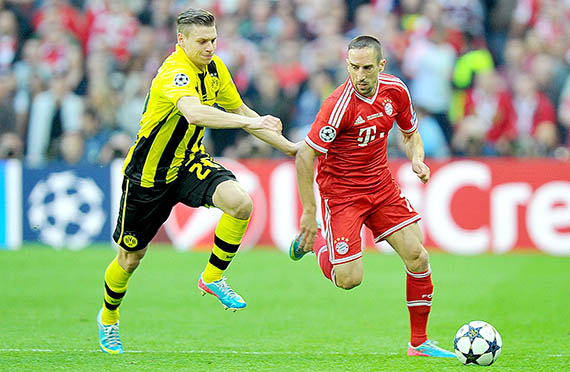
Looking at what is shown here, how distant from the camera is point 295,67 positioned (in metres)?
15.3

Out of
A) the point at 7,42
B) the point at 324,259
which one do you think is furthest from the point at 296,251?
the point at 7,42

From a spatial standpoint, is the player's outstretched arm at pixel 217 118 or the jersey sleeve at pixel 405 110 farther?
the jersey sleeve at pixel 405 110

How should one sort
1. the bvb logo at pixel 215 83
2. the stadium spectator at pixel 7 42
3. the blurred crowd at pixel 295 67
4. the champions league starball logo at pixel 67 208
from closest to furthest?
the bvb logo at pixel 215 83 → the champions league starball logo at pixel 67 208 → the blurred crowd at pixel 295 67 → the stadium spectator at pixel 7 42

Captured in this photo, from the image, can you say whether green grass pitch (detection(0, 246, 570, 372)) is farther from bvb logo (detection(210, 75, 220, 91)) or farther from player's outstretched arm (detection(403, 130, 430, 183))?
bvb logo (detection(210, 75, 220, 91))

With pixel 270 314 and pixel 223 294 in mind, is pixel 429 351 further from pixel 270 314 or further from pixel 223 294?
pixel 270 314

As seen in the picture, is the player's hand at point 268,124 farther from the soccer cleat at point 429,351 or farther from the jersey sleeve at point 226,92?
the soccer cleat at point 429,351

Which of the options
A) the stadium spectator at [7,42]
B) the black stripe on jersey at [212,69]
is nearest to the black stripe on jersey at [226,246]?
the black stripe on jersey at [212,69]

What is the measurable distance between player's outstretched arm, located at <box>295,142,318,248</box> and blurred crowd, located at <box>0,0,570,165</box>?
725 centimetres

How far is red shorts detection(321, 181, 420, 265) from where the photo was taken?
7.39 metres

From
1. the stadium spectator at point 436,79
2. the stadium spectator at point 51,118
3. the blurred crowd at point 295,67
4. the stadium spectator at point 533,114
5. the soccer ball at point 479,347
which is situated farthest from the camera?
the stadium spectator at point 51,118

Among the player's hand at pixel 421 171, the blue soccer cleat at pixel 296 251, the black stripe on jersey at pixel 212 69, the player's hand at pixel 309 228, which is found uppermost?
the black stripe on jersey at pixel 212 69

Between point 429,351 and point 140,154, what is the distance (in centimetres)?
266

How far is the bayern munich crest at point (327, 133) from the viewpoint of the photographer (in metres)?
7.09

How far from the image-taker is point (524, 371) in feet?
21.5
